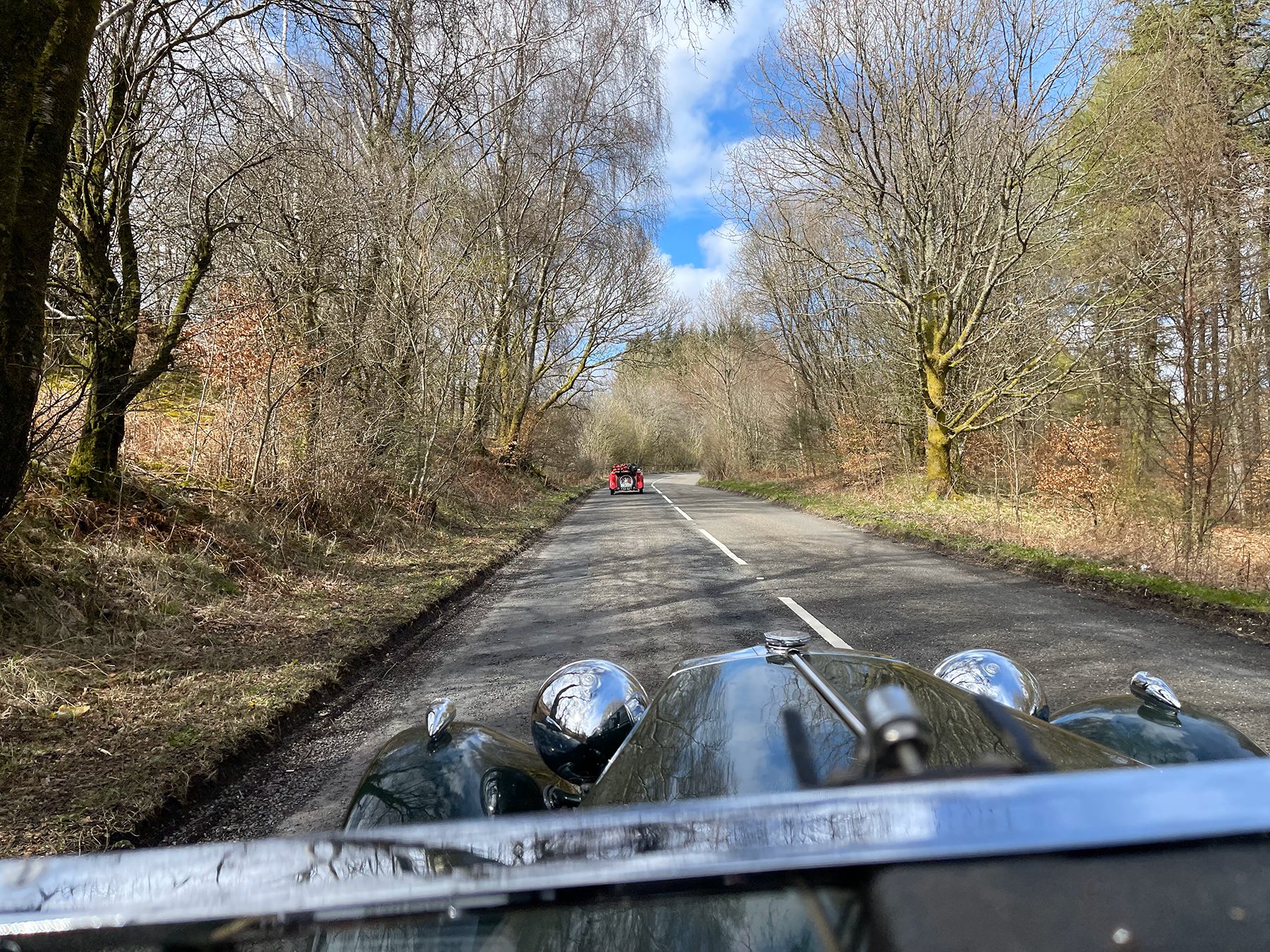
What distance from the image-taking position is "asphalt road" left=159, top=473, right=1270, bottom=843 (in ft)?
12.2

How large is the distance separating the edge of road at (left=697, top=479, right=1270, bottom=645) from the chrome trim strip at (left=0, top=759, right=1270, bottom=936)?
664 cm

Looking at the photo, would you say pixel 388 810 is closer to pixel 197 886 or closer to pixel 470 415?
pixel 197 886

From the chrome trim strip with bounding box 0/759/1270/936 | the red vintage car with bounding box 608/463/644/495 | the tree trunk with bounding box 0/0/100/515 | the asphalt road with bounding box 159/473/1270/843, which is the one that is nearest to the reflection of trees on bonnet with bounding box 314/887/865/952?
the chrome trim strip with bounding box 0/759/1270/936

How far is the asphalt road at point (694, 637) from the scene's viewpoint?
3719 millimetres

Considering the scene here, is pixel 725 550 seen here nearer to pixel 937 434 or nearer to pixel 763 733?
pixel 937 434

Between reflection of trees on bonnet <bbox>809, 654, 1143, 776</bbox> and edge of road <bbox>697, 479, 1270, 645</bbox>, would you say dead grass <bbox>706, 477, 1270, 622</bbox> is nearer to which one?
edge of road <bbox>697, 479, 1270, 645</bbox>

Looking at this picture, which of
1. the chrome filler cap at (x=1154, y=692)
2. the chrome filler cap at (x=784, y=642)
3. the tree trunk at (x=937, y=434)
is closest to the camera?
the chrome filler cap at (x=784, y=642)

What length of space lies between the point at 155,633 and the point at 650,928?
5657 millimetres

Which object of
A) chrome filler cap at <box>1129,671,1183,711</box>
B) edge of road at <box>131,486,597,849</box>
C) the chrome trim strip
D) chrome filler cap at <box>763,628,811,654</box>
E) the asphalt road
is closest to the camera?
the chrome trim strip

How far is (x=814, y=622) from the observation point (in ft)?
20.7

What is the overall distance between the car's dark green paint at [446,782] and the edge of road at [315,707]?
146cm

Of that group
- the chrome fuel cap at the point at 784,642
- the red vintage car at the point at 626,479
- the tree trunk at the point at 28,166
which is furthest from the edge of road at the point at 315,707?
the red vintage car at the point at 626,479

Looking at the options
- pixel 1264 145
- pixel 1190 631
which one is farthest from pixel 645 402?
pixel 1190 631

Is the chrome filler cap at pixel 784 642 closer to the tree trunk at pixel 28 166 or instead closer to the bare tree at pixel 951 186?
the tree trunk at pixel 28 166
